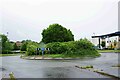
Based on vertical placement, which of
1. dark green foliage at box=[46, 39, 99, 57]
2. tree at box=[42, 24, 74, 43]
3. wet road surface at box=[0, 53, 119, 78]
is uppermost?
tree at box=[42, 24, 74, 43]

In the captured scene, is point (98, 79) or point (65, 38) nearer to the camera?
point (98, 79)

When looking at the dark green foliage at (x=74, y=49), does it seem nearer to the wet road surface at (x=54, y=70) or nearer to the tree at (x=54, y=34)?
the tree at (x=54, y=34)

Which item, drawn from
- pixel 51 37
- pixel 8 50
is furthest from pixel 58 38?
pixel 8 50

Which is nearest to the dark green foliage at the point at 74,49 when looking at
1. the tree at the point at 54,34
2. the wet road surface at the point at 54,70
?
the tree at the point at 54,34

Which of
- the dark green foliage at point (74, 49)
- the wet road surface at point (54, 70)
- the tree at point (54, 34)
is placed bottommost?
the wet road surface at point (54, 70)

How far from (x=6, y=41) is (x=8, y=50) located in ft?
12.6

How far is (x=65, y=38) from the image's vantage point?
77562 mm

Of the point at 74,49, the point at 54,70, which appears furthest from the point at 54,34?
the point at 54,70

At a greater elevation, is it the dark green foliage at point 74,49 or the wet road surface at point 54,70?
the dark green foliage at point 74,49

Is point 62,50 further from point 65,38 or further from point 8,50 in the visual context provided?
point 8,50

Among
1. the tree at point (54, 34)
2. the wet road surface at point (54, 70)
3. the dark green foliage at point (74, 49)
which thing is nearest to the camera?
the wet road surface at point (54, 70)

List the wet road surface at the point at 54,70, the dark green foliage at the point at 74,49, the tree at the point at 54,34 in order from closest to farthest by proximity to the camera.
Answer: the wet road surface at the point at 54,70
the dark green foliage at the point at 74,49
the tree at the point at 54,34

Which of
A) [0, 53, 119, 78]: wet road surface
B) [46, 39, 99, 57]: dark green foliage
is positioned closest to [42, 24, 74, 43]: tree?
[46, 39, 99, 57]: dark green foliage

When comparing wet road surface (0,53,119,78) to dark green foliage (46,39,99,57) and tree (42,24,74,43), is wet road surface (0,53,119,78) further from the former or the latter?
tree (42,24,74,43)
